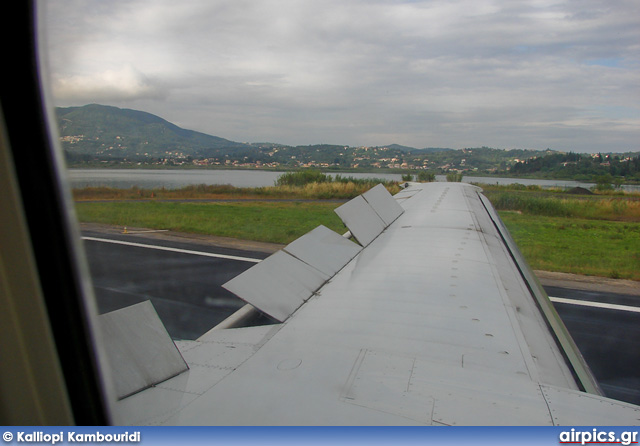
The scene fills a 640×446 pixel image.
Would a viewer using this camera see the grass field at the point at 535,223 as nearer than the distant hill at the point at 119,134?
No

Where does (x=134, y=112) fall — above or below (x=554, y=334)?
above

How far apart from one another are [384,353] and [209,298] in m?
5.11

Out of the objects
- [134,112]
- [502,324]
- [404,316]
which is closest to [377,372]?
[404,316]

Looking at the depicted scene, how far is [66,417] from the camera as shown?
102 centimetres

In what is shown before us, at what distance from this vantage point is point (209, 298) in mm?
6488

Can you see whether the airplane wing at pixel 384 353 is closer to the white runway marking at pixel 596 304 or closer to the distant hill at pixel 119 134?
the distant hill at pixel 119 134

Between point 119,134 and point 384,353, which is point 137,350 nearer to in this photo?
point 384,353

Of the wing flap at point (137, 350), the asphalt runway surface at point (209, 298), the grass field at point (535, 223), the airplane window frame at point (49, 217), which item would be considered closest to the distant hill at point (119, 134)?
the airplane window frame at point (49, 217)

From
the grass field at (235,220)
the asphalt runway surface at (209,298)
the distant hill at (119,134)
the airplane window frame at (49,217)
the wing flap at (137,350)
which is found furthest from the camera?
the grass field at (235,220)

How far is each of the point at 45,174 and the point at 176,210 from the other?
14.2 meters

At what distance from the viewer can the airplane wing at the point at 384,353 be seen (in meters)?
1.42

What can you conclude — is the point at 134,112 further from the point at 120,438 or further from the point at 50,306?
the point at 120,438

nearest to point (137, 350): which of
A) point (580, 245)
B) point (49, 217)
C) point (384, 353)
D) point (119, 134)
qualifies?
point (49, 217)

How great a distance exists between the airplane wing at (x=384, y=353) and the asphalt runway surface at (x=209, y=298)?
0.54m
